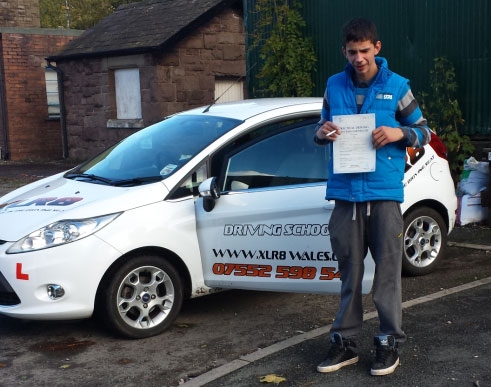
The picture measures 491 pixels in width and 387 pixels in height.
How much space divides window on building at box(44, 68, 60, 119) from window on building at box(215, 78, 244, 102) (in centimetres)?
666

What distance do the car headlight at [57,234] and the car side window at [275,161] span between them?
1.07 meters

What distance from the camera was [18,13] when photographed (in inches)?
914

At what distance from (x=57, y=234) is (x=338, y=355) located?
2.06 metres

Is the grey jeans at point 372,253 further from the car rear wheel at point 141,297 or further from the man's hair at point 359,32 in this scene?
the car rear wheel at point 141,297

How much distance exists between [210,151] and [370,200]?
5.72 feet

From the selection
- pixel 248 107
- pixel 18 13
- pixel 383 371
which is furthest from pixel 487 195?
pixel 18 13

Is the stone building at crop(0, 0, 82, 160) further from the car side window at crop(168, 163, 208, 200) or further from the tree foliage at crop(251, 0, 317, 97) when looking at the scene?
the car side window at crop(168, 163, 208, 200)

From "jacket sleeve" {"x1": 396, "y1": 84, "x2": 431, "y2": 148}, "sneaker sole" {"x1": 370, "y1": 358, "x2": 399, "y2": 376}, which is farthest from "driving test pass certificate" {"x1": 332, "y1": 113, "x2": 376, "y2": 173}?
"sneaker sole" {"x1": 370, "y1": 358, "x2": 399, "y2": 376}

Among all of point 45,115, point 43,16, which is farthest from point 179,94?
point 43,16

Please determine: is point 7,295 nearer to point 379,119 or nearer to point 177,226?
point 177,226

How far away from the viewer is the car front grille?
5.03 metres

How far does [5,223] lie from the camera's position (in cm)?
532

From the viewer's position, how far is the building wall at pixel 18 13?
23.1 m

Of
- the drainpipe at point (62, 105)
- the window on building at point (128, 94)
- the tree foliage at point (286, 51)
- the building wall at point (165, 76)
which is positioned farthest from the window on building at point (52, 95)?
the tree foliage at point (286, 51)
